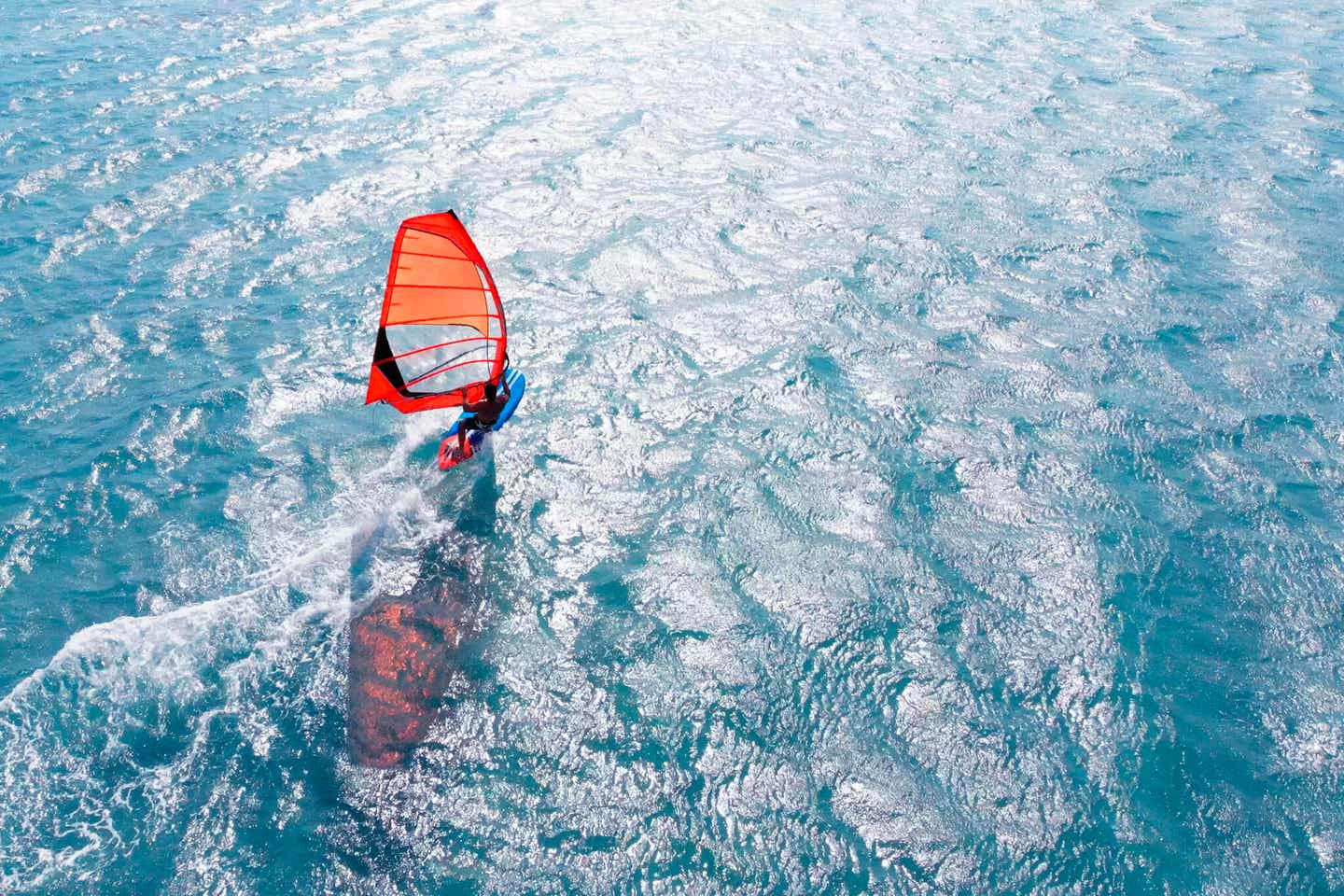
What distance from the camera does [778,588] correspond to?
14.5 m

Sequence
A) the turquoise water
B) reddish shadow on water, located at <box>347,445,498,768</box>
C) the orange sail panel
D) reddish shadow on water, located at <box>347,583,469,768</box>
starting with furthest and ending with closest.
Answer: the orange sail panel
reddish shadow on water, located at <box>347,445,498,768</box>
reddish shadow on water, located at <box>347,583,469,768</box>
the turquoise water

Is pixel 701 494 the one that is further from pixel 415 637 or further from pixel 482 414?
pixel 415 637

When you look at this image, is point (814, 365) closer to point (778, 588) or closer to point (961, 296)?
point (961, 296)

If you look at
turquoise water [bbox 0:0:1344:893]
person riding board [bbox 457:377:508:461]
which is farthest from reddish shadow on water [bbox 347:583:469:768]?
person riding board [bbox 457:377:508:461]

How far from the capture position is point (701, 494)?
53.0 feet

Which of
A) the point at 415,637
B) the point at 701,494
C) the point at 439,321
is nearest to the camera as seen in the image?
the point at 415,637

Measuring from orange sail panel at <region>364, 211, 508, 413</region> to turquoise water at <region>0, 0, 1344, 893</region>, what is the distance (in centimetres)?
151

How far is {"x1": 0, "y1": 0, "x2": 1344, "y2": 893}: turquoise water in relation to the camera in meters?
11.5

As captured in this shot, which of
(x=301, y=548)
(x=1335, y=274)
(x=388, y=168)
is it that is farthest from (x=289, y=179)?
(x=1335, y=274)

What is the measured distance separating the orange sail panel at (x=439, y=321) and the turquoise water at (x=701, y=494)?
4.96 ft

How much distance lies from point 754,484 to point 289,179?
60.3 feet

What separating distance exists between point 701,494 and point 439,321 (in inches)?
260

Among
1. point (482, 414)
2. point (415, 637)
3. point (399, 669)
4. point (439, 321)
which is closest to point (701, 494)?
point (482, 414)

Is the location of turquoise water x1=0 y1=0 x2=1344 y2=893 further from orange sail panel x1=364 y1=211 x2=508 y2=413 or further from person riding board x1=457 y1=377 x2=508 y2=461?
orange sail panel x1=364 y1=211 x2=508 y2=413
